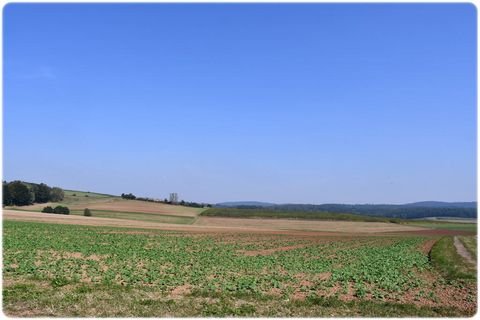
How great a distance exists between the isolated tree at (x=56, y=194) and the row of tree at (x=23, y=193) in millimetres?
1683

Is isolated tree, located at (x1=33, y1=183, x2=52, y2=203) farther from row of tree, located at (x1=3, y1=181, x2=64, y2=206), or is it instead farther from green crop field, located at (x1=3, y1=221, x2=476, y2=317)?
green crop field, located at (x1=3, y1=221, x2=476, y2=317)

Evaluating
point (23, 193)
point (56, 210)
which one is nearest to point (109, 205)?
point (56, 210)

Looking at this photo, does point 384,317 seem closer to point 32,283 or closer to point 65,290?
point 65,290

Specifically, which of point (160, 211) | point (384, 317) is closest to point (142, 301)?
point (384, 317)

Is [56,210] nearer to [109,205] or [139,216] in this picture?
[109,205]

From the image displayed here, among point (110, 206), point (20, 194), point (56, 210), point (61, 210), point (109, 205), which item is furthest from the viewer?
point (109, 205)

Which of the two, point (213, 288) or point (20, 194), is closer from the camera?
point (213, 288)

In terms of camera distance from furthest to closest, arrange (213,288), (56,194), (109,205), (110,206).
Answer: (56,194) → (109,205) → (110,206) → (213,288)

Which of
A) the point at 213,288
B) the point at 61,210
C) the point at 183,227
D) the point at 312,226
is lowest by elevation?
the point at 312,226

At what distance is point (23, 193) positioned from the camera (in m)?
105

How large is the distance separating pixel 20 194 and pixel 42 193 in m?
11.6

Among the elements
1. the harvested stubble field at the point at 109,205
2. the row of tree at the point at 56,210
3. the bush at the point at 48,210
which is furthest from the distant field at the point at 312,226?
the bush at the point at 48,210

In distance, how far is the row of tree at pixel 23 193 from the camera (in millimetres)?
102875

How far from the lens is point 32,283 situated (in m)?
15.0
